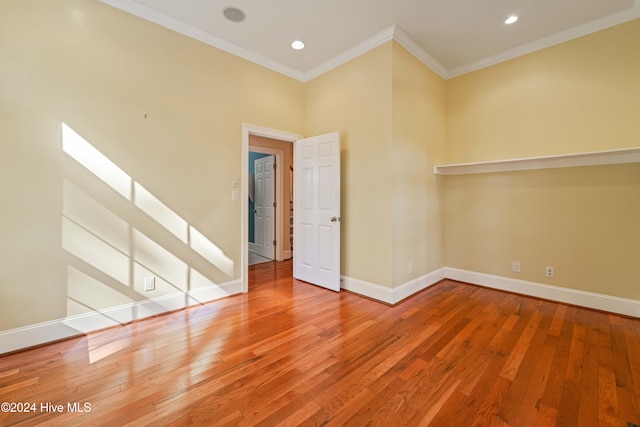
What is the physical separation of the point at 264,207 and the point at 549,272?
478cm

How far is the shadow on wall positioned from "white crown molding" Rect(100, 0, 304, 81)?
1.31 meters

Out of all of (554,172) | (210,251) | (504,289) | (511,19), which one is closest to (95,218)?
(210,251)

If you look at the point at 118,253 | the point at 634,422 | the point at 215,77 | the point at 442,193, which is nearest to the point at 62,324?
the point at 118,253

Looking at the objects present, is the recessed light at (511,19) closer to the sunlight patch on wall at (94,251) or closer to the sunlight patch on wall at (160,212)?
the sunlight patch on wall at (160,212)

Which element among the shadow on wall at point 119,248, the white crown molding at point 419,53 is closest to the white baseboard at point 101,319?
the shadow on wall at point 119,248

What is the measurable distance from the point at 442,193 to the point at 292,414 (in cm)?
353

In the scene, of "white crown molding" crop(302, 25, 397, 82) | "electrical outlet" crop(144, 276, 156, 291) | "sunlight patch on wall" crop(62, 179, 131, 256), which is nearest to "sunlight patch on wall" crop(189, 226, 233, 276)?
"electrical outlet" crop(144, 276, 156, 291)

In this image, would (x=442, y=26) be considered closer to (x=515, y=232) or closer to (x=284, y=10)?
(x=284, y=10)

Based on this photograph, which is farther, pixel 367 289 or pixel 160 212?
pixel 367 289

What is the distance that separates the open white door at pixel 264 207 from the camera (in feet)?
18.0

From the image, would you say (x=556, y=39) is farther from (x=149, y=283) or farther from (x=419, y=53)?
(x=149, y=283)

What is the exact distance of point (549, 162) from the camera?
10.0 ft

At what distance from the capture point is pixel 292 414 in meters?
1.47

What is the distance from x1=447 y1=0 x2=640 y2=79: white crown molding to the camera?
2.65 m
